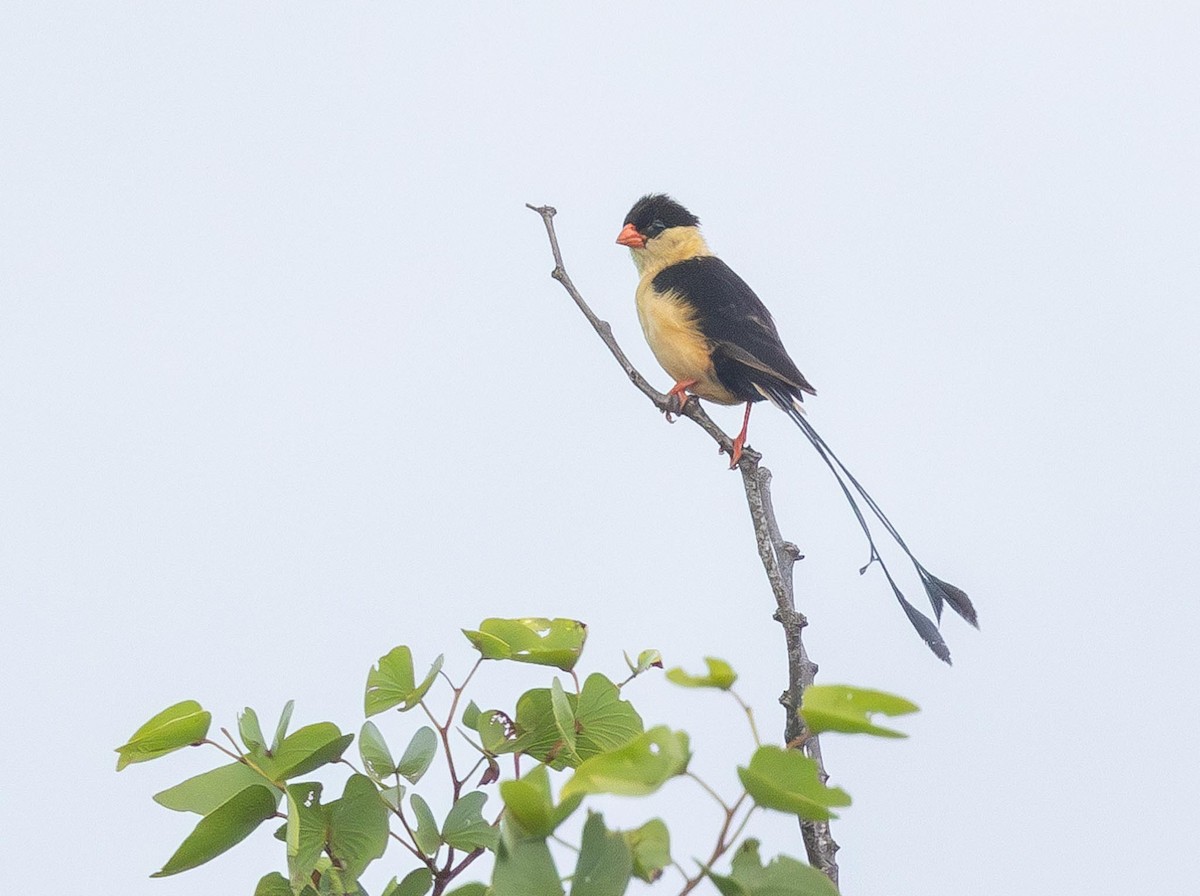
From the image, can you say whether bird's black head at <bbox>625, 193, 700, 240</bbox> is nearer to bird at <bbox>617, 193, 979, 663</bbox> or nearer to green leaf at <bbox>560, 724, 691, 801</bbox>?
bird at <bbox>617, 193, 979, 663</bbox>

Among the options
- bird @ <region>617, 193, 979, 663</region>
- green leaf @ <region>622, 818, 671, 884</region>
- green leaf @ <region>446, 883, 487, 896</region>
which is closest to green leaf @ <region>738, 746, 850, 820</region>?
green leaf @ <region>622, 818, 671, 884</region>

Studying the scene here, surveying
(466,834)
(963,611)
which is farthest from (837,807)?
(963,611)

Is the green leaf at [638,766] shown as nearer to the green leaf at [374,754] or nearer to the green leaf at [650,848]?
the green leaf at [650,848]

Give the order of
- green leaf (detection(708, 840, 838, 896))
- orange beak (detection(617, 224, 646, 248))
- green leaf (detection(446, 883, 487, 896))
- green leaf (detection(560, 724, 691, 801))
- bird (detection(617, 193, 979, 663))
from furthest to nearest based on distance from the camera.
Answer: orange beak (detection(617, 224, 646, 248)) < bird (detection(617, 193, 979, 663)) < green leaf (detection(446, 883, 487, 896)) < green leaf (detection(708, 840, 838, 896)) < green leaf (detection(560, 724, 691, 801))

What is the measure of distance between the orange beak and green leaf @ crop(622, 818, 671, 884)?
3075 millimetres

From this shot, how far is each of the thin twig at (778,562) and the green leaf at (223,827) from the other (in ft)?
1.53

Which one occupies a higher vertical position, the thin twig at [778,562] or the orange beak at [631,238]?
the orange beak at [631,238]

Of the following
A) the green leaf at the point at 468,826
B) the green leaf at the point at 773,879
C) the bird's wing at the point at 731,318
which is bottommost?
the green leaf at the point at 773,879

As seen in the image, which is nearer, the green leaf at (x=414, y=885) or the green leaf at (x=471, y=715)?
the green leaf at (x=414, y=885)

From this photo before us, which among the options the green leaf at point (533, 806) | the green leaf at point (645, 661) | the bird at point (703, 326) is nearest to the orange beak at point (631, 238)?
the bird at point (703, 326)

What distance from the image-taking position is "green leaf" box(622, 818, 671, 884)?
103 cm

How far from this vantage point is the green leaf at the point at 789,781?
92cm

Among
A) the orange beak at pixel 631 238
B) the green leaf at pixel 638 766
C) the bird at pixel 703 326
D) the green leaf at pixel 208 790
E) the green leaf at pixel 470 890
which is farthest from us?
the orange beak at pixel 631 238

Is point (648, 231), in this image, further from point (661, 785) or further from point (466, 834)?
point (661, 785)
